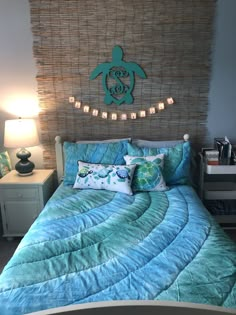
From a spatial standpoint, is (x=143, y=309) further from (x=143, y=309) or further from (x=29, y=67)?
(x=29, y=67)

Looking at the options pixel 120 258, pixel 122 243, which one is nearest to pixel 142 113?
pixel 122 243

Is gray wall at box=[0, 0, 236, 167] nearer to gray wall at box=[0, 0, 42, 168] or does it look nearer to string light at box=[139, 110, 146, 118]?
gray wall at box=[0, 0, 42, 168]

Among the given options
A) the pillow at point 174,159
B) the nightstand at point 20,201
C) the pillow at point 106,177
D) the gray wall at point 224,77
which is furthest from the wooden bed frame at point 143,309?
the gray wall at point 224,77

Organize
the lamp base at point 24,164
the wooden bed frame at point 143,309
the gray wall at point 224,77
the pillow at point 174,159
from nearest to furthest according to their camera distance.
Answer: the wooden bed frame at point 143,309 → the pillow at point 174,159 → the gray wall at point 224,77 → the lamp base at point 24,164

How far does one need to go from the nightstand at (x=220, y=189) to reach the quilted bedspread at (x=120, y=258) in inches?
25.8

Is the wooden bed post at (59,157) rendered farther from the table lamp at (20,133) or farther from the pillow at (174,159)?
the pillow at (174,159)

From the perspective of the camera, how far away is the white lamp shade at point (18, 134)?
281cm

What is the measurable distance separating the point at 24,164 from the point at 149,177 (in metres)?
1.23

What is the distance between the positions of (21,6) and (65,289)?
252cm

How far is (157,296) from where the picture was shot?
4.39 ft

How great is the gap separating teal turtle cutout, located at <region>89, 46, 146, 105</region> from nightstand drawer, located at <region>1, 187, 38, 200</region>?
1.10 metres

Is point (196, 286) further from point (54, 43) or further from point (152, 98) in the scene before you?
point (54, 43)

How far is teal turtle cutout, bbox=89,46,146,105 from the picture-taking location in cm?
292

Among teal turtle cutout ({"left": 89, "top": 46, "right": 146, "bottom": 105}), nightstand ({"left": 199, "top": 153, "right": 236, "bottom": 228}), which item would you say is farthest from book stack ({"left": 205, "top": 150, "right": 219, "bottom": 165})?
teal turtle cutout ({"left": 89, "top": 46, "right": 146, "bottom": 105})
